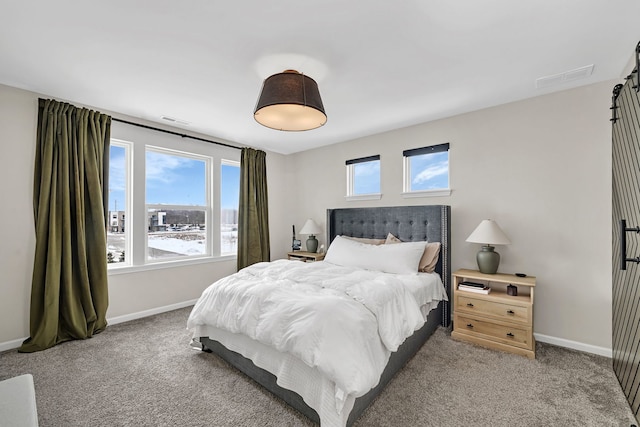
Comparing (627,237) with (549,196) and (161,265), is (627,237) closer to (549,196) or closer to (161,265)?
(549,196)

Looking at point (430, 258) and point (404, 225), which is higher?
point (404, 225)

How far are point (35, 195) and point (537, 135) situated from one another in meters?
5.10

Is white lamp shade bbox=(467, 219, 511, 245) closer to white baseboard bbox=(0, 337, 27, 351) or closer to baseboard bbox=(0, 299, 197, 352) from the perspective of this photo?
baseboard bbox=(0, 299, 197, 352)

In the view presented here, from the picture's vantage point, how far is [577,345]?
8.68 feet

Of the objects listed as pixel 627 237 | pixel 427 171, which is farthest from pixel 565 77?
pixel 427 171

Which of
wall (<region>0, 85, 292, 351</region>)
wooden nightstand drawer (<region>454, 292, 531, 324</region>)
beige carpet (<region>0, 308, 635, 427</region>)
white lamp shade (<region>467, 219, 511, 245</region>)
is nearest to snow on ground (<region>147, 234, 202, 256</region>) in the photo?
wall (<region>0, 85, 292, 351</region>)

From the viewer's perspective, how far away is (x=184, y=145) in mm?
3988

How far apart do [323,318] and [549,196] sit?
2660mm

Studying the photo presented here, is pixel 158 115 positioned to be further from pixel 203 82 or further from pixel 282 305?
pixel 282 305

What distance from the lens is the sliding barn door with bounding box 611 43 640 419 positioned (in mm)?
1784

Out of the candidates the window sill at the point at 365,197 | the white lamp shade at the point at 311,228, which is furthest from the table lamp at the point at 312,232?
the window sill at the point at 365,197

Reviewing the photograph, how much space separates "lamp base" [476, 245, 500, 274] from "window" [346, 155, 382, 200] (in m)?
1.58

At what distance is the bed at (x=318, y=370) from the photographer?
1.59 m

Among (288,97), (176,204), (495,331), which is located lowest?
(495,331)
